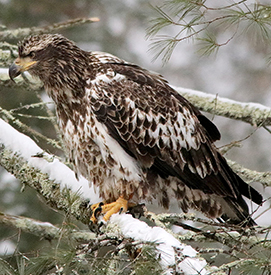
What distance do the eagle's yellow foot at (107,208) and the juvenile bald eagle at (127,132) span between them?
0.01 m

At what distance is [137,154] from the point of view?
191 inches

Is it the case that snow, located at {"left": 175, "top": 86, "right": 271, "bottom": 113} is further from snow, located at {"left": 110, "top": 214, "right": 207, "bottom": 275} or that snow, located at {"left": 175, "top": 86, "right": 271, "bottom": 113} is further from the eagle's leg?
snow, located at {"left": 110, "top": 214, "right": 207, "bottom": 275}

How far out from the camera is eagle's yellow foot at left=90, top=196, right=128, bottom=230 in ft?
15.2

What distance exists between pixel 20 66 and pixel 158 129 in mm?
1318

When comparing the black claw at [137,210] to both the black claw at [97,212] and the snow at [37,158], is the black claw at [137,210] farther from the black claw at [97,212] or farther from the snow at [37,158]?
→ the snow at [37,158]

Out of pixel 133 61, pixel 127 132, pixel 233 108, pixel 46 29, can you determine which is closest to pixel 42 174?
pixel 127 132

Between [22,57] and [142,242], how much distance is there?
2457 mm

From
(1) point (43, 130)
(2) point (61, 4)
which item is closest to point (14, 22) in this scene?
(2) point (61, 4)

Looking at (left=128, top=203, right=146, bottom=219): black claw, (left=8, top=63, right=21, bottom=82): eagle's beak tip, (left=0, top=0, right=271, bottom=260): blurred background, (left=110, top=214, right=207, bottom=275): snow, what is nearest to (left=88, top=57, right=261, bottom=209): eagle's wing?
(left=128, top=203, right=146, bottom=219): black claw

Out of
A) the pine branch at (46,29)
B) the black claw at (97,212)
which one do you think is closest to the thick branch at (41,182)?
the black claw at (97,212)

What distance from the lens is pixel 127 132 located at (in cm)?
480

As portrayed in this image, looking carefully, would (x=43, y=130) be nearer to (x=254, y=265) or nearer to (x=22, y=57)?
(x=22, y=57)

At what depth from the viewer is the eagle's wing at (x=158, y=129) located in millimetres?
4785

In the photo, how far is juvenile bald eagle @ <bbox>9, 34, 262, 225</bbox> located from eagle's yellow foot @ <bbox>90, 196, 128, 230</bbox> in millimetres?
11
